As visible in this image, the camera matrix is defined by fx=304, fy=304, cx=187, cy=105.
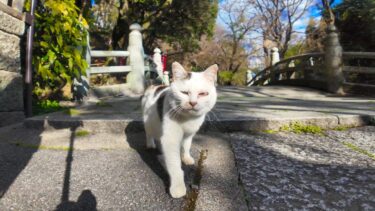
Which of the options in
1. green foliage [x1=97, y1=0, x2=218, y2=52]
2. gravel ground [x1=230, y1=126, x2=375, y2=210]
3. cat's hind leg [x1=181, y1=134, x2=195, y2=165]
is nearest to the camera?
gravel ground [x1=230, y1=126, x2=375, y2=210]

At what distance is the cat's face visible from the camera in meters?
1.98

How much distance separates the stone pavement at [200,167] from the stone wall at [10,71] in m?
0.42

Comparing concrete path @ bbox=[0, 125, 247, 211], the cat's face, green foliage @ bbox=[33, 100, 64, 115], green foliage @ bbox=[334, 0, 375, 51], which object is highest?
green foliage @ bbox=[334, 0, 375, 51]

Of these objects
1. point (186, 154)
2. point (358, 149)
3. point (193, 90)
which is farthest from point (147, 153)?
point (358, 149)

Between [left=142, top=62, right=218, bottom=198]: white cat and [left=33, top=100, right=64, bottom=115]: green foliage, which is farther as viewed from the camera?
[left=33, top=100, right=64, bottom=115]: green foliage

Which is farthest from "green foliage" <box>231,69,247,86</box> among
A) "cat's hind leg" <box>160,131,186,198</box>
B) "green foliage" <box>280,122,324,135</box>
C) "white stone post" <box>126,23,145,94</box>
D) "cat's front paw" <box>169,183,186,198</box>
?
"cat's front paw" <box>169,183,186,198</box>

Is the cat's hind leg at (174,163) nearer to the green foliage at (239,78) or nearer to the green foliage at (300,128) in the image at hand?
the green foliage at (300,128)

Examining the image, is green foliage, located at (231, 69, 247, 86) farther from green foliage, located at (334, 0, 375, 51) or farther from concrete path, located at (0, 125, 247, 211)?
concrete path, located at (0, 125, 247, 211)

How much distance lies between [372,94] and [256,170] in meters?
6.22

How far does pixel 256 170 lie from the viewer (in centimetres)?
220

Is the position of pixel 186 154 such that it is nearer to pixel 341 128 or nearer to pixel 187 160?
pixel 187 160

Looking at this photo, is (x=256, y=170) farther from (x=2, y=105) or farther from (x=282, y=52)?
(x=282, y=52)

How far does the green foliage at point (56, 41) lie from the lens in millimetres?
4516

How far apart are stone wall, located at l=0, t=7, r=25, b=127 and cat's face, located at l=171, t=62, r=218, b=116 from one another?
8.66ft
